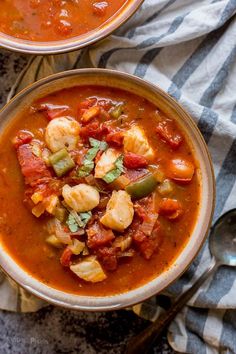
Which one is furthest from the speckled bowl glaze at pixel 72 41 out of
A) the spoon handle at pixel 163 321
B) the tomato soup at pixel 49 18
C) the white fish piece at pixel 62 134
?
the spoon handle at pixel 163 321

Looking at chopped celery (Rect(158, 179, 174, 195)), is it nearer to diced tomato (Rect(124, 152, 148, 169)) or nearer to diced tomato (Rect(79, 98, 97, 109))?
diced tomato (Rect(124, 152, 148, 169))

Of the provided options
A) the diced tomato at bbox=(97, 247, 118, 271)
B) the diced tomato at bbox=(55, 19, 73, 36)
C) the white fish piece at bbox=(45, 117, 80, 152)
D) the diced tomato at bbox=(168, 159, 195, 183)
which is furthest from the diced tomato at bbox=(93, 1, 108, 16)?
the diced tomato at bbox=(97, 247, 118, 271)

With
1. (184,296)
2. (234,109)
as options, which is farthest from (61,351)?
(234,109)

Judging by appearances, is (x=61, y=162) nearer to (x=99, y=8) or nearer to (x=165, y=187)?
(x=165, y=187)

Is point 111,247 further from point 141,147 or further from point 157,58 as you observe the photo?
point 157,58

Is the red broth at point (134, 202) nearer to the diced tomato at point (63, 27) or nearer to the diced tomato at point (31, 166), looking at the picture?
the diced tomato at point (31, 166)

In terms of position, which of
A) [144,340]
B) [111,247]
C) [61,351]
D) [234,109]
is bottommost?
[61,351]
